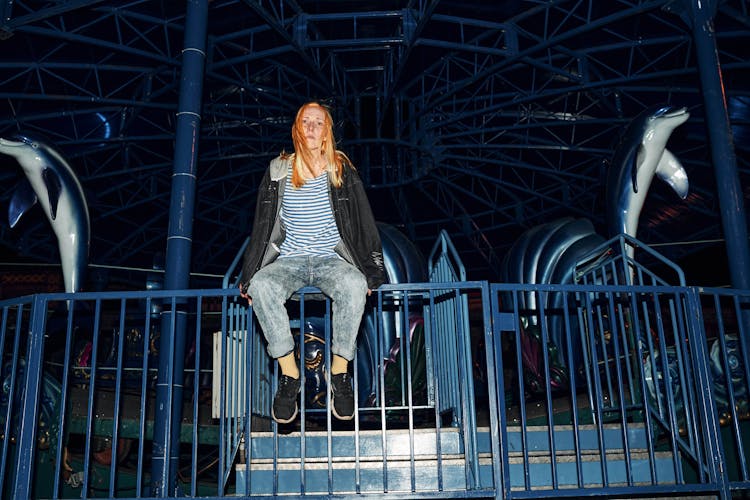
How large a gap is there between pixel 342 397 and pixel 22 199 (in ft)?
26.2

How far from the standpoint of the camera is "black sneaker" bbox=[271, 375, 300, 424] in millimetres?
5301

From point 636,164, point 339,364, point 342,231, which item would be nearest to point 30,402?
point 339,364

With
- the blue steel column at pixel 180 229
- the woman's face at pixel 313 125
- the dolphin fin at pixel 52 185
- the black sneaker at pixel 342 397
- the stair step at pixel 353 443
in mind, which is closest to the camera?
the black sneaker at pixel 342 397

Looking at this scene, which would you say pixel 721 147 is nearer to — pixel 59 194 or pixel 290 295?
pixel 290 295

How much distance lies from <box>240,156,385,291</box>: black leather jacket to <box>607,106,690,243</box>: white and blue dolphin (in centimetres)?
658

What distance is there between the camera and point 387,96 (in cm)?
1967

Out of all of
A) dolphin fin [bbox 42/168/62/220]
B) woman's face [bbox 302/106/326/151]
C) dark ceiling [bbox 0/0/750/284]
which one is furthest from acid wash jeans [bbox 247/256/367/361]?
dark ceiling [bbox 0/0/750/284]

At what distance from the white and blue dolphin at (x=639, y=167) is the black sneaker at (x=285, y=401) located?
7.23 m

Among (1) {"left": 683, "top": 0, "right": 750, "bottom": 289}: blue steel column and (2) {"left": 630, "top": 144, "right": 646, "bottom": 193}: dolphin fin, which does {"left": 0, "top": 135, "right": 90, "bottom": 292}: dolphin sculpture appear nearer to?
(2) {"left": 630, "top": 144, "right": 646, "bottom": 193}: dolphin fin

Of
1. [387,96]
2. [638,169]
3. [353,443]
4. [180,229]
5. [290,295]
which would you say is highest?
[387,96]

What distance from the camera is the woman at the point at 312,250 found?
17.6ft

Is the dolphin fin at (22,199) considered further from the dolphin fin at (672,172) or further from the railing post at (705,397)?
the dolphin fin at (672,172)

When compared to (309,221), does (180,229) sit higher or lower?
higher

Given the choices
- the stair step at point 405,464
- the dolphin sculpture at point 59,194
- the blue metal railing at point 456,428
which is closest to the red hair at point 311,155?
the blue metal railing at point 456,428
